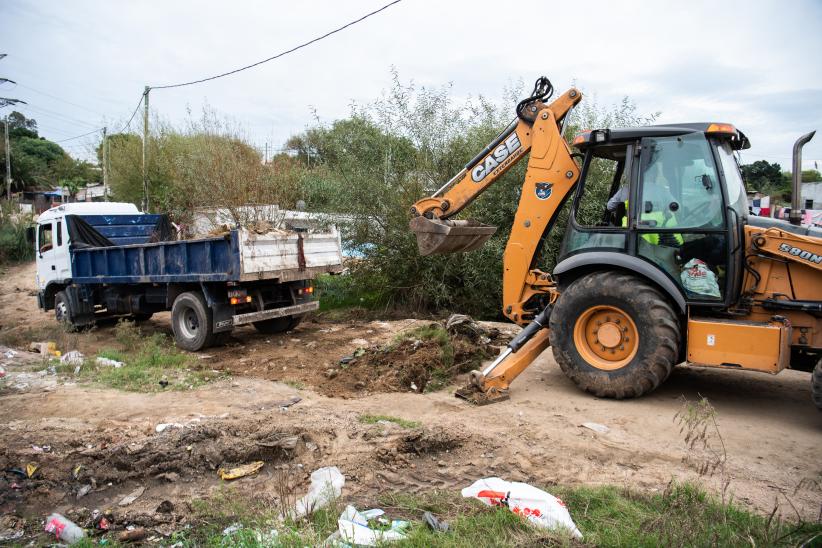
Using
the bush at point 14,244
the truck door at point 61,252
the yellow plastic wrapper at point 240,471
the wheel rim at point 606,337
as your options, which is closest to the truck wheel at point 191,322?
the truck door at point 61,252

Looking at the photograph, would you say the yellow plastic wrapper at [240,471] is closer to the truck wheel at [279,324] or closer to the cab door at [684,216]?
the cab door at [684,216]

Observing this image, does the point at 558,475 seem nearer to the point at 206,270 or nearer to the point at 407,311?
the point at 206,270

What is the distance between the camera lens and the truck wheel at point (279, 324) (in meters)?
9.85

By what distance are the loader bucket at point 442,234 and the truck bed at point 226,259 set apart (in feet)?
9.74

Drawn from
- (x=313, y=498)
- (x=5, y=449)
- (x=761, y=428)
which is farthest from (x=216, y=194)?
(x=761, y=428)

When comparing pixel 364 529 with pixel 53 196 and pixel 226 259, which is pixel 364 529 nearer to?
pixel 226 259

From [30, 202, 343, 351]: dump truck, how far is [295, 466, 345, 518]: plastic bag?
474 centimetres

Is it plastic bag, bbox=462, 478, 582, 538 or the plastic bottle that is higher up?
plastic bag, bbox=462, 478, 582, 538

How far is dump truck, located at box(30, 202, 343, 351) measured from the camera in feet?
27.9

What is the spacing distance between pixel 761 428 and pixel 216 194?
11.3 m

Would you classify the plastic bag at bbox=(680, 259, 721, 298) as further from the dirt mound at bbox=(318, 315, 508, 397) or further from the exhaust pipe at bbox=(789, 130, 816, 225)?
the dirt mound at bbox=(318, 315, 508, 397)

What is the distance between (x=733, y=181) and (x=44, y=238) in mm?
12279

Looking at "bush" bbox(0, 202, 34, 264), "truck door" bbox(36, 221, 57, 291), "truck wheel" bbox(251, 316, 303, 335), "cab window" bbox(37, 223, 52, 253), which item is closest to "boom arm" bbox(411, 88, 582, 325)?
"truck wheel" bbox(251, 316, 303, 335)

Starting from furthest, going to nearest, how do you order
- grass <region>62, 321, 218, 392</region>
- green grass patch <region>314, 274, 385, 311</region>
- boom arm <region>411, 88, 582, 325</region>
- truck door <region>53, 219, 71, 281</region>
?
green grass patch <region>314, 274, 385, 311</region>
truck door <region>53, 219, 71, 281</region>
grass <region>62, 321, 218, 392</region>
boom arm <region>411, 88, 582, 325</region>
